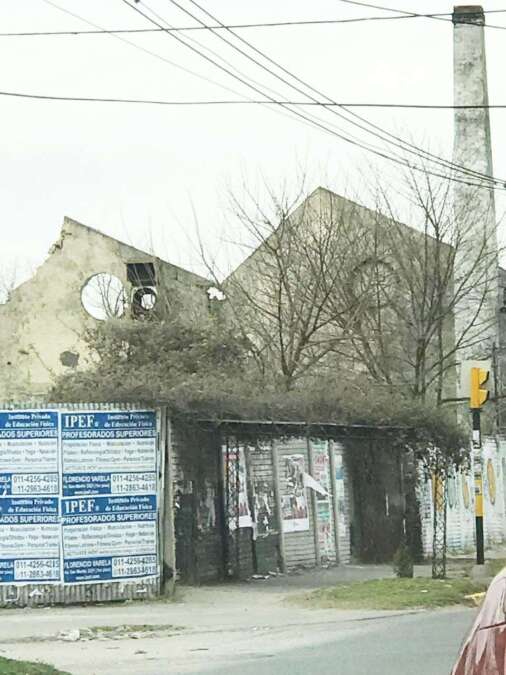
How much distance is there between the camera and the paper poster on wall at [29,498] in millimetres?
15727

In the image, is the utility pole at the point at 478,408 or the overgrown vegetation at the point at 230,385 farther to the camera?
the utility pole at the point at 478,408

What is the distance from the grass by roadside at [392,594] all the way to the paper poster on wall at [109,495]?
82.1 inches

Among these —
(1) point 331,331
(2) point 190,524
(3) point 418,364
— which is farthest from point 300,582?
(1) point 331,331

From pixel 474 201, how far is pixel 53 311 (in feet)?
38.5

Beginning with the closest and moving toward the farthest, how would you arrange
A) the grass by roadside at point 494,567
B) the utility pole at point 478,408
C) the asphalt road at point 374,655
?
1. the asphalt road at point 374,655
2. the utility pole at point 478,408
3. the grass by roadside at point 494,567

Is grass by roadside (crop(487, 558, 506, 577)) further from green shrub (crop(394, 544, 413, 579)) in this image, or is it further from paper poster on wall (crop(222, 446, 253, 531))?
paper poster on wall (crop(222, 446, 253, 531))

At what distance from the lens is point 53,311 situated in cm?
3644

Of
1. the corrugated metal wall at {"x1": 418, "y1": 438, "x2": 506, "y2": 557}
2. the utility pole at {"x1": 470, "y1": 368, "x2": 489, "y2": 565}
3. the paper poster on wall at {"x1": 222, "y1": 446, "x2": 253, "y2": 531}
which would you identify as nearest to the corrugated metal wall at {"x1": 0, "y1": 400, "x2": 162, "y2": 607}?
the paper poster on wall at {"x1": 222, "y1": 446, "x2": 253, "y2": 531}

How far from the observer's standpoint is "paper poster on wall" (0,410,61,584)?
15.7m

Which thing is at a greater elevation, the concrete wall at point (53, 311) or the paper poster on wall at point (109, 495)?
the concrete wall at point (53, 311)

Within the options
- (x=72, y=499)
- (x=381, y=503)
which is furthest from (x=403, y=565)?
(x=381, y=503)

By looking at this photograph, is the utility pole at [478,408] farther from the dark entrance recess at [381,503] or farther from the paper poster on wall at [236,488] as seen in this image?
the dark entrance recess at [381,503]

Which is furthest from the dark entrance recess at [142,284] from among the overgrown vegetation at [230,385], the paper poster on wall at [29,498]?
the paper poster on wall at [29,498]

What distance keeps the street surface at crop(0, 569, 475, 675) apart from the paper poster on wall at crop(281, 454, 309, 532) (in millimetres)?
4254
